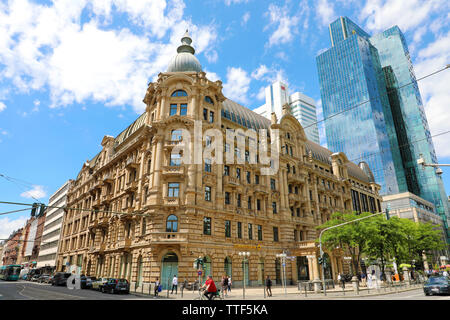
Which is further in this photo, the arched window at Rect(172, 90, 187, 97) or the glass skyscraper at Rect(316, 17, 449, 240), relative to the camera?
the glass skyscraper at Rect(316, 17, 449, 240)

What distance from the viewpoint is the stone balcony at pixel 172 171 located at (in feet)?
123

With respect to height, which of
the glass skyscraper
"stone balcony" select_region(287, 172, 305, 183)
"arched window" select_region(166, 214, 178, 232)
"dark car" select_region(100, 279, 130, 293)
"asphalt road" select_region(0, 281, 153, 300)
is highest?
the glass skyscraper

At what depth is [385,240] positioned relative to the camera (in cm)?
4103

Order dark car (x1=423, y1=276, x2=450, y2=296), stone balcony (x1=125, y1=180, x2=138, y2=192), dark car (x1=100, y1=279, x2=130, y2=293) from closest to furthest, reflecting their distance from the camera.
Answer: dark car (x1=423, y1=276, x2=450, y2=296) < dark car (x1=100, y1=279, x2=130, y2=293) < stone balcony (x1=125, y1=180, x2=138, y2=192)

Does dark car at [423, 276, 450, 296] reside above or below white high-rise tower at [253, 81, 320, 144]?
below

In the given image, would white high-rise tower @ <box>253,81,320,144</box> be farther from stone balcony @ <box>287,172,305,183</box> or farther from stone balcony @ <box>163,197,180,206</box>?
stone balcony @ <box>163,197,180,206</box>

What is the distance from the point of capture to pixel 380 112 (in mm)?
124812

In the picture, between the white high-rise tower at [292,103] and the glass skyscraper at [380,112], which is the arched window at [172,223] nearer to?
the glass skyscraper at [380,112]

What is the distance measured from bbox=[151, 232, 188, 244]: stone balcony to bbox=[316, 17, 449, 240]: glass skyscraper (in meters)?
99.0

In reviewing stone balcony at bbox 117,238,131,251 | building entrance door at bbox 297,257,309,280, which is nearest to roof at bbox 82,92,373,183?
stone balcony at bbox 117,238,131,251

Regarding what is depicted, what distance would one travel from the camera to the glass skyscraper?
120562 millimetres
